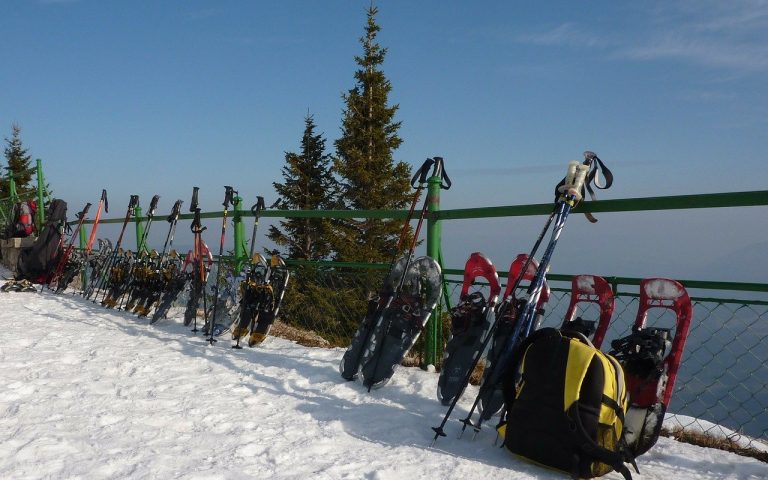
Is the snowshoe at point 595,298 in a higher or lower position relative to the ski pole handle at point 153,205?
lower

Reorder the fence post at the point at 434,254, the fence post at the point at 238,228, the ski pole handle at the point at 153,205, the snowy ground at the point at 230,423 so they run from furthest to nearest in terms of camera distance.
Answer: the ski pole handle at the point at 153,205 < the fence post at the point at 238,228 < the fence post at the point at 434,254 < the snowy ground at the point at 230,423

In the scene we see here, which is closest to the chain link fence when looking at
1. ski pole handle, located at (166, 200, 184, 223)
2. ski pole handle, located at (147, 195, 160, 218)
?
ski pole handle, located at (166, 200, 184, 223)

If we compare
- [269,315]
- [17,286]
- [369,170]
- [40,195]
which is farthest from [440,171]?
[369,170]

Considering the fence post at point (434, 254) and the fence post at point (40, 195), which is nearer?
the fence post at point (434, 254)

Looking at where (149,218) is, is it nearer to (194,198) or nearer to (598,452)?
(194,198)

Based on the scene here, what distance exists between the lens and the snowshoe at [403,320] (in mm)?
3926

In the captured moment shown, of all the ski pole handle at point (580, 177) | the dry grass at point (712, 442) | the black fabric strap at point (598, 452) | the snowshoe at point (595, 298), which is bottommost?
the dry grass at point (712, 442)

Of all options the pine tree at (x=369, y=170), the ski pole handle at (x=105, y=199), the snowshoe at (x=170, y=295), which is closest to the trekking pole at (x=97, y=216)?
the ski pole handle at (x=105, y=199)

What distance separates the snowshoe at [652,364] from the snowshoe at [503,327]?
57 centimetres

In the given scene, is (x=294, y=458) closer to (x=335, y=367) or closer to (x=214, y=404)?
(x=214, y=404)

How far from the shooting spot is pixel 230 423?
318cm

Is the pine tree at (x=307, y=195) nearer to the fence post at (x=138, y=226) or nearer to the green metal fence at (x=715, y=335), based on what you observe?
the fence post at (x=138, y=226)

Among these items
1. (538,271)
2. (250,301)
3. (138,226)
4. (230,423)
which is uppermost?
(138,226)

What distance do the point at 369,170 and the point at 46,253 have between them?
50.6ft
